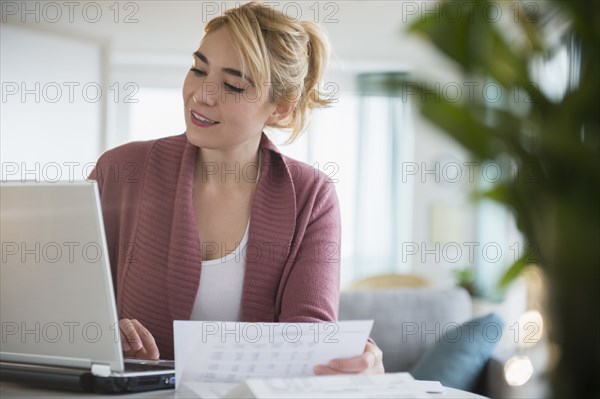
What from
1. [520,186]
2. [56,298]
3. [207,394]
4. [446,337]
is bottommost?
[446,337]

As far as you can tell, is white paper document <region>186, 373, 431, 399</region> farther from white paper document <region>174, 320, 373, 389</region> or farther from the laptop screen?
the laptop screen

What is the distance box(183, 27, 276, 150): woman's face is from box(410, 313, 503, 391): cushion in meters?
1.20

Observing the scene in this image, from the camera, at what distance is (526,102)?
0.56 meters

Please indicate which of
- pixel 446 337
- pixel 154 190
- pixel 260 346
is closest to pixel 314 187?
pixel 154 190

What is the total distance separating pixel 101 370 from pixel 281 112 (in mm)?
1012

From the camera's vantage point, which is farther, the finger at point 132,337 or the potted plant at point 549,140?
the finger at point 132,337

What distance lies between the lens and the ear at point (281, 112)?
202 centimetres

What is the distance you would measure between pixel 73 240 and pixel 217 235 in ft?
2.19

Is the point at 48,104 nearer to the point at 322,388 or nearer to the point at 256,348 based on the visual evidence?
the point at 256,348

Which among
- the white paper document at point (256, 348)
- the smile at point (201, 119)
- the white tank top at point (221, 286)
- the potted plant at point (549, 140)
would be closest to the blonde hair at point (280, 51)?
the smile at point (201, 119)

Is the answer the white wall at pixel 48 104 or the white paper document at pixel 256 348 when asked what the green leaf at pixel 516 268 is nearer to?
the white paper document at pixel 256 348

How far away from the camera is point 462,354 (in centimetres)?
270

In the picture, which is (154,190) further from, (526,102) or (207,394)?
(526,102)

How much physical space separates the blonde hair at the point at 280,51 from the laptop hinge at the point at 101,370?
853mm
